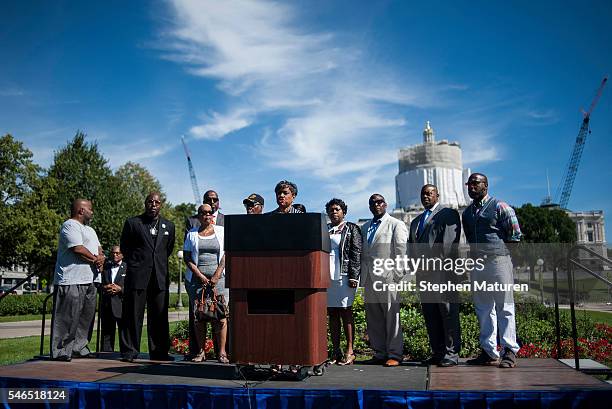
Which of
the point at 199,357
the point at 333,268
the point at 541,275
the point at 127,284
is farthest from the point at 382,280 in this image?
the point at 541,275

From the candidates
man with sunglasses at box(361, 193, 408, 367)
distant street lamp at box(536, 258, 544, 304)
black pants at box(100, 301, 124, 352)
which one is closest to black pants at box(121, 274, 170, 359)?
black pants at box(100, 301, 124, 352)

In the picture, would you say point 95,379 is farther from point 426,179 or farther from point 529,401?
point 426,179

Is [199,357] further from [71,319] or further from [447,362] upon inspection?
[447,362]

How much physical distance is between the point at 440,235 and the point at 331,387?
253 centimetres

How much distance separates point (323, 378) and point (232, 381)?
2.76ft

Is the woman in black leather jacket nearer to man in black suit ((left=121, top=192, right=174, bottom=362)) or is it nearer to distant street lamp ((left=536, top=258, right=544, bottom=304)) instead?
man in black suit ((left=121, top=192, right=174, bottom=362))

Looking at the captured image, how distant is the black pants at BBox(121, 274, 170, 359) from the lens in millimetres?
6336

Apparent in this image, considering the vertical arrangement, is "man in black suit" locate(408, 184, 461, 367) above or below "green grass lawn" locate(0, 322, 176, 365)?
above

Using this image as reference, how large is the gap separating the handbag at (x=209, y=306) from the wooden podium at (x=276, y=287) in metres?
1.27

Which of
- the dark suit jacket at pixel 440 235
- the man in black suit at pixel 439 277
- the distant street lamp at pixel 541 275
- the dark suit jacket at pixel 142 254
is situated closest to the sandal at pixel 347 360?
the man in black suit at pixel 439 277

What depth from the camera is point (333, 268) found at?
6305mm

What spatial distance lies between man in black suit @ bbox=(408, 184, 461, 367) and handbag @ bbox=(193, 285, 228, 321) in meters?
2.34

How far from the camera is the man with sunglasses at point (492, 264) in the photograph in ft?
18.3

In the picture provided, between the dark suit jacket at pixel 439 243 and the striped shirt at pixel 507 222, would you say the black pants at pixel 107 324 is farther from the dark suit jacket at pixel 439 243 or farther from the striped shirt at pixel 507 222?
the striped shirt at pixel 507 222
